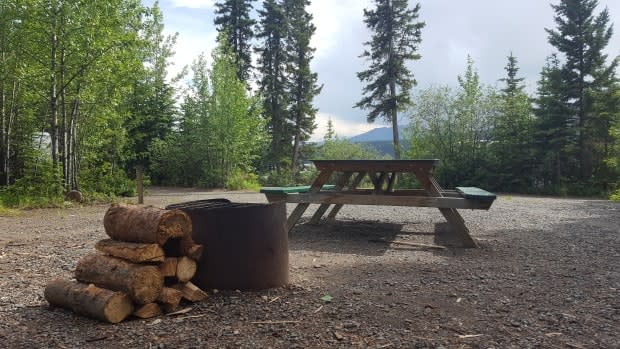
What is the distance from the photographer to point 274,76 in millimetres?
30781

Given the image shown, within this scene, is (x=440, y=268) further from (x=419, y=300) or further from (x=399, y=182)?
(x=399, y=182)

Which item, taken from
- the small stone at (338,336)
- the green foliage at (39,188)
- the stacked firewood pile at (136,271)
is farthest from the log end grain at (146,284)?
the green foliage at (39,188)

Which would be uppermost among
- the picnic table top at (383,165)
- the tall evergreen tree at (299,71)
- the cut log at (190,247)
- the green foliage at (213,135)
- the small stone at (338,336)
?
the tall evergreen tree at (299,71)

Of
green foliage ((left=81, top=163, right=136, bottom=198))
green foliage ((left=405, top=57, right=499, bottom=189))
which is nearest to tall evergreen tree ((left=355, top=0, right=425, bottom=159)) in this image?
green foliage ((left=405, top=57, right=499, bottom=189))

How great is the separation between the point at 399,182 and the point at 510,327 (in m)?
19.2

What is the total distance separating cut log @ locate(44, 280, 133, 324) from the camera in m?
2.75

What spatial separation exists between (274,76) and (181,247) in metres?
28.6

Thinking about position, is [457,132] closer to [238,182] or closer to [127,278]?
[238,182]

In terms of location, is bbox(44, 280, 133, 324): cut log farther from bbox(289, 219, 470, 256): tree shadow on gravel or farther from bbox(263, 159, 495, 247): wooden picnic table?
bbox(263, 159, 495, 247): wooden picnic table

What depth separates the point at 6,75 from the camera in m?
10.2

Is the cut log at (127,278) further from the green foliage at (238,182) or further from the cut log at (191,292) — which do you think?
the green foliage at (238,182)

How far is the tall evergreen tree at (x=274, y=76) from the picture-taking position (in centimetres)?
3062

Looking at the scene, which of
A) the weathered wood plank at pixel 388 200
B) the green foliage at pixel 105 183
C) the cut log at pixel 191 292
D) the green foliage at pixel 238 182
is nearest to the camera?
the cut log at pixel 191 292

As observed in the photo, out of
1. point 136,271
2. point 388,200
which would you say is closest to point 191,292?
point 136,271
